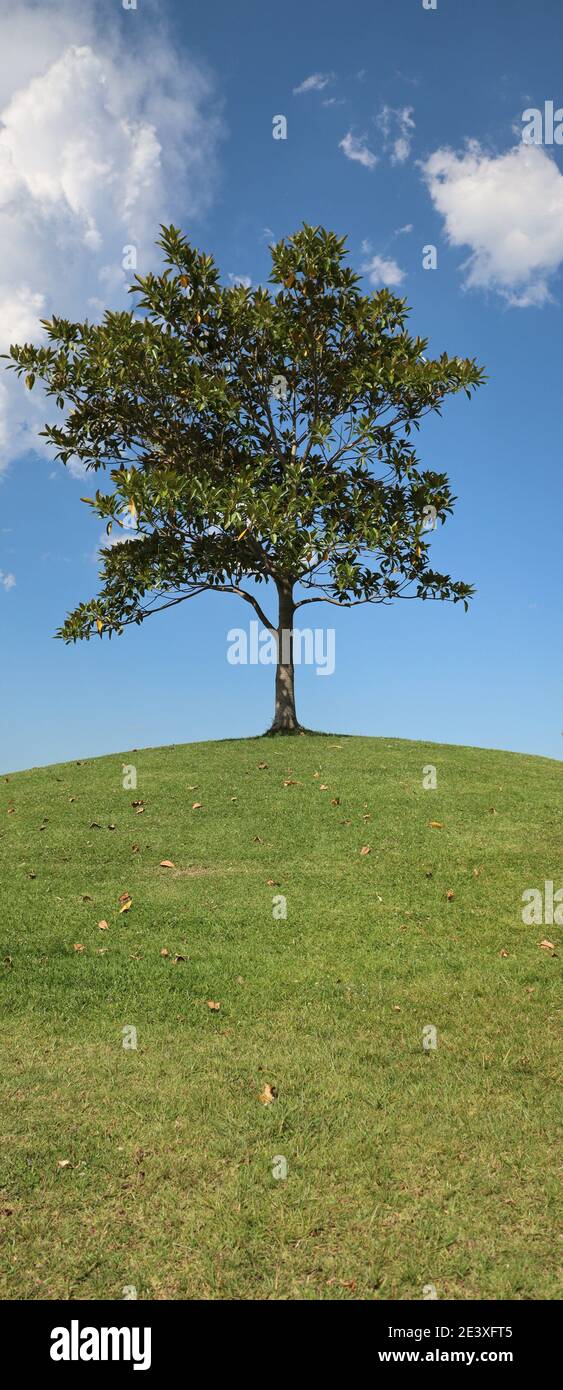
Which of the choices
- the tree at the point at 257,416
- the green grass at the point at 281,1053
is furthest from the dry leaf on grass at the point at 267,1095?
the tree at the point at 257,416

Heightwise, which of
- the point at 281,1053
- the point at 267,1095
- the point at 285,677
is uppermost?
the point at 285,677

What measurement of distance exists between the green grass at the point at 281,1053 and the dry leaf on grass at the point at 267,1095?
9 centimetres

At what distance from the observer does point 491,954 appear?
447 inches

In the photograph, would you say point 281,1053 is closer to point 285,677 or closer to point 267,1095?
point 267,1095

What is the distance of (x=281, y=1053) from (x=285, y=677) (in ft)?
62.4

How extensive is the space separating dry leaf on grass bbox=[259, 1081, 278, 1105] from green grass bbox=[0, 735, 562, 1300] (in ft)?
0.29

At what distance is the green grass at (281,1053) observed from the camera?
5.45 metres

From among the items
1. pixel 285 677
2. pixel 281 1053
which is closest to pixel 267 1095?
pixel 281 1053

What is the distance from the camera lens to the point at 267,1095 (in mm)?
7469

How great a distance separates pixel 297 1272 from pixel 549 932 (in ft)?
26.5

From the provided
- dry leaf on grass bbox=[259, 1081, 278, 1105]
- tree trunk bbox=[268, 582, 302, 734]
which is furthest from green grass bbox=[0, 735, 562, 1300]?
tree trunk bbox=[268, 582, 302, 734]

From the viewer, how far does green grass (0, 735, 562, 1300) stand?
545 cm

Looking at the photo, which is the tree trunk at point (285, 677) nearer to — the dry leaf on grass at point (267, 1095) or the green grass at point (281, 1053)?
the green grass at point (281, 1053)
